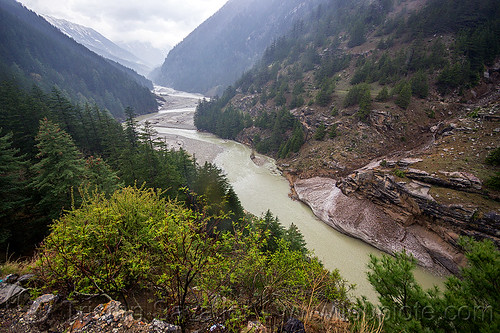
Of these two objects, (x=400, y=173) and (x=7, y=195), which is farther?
(x=400, y=173)

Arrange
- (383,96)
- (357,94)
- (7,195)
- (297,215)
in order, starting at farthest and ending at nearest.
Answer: (357,94) < (383,96) < (297,215) < (7,195)

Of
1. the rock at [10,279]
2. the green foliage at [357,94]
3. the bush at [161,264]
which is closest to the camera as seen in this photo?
the bush at [161,264]

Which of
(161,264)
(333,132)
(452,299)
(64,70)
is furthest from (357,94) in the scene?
(64,70)

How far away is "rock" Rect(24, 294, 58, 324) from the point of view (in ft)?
14.1

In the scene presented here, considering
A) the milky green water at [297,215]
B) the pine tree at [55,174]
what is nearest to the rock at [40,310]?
the pine tree at [55,174]

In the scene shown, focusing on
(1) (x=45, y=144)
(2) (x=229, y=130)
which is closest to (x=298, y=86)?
(2) (x=229, y=130)

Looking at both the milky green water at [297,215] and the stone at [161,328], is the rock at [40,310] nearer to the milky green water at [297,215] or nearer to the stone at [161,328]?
the stone at [161,328]

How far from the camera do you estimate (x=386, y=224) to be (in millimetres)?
24578

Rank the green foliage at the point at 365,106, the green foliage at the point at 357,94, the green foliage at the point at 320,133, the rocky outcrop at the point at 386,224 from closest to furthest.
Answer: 1. the rocky outcrop at the point at 386,224
2. the green foliage at the point at 365,106
3. the green foliage at the point at 357,94
4. the green foliage at the point at 320,133

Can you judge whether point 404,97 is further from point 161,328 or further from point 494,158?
point 161,328

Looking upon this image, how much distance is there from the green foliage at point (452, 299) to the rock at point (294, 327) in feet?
5.43

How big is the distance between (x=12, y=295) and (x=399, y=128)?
5105cm

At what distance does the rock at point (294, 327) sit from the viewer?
4.77 m

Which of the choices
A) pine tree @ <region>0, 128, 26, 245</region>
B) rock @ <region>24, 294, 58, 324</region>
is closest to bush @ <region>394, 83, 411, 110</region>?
rock @ <region>24, 294, 58, 324</region>
